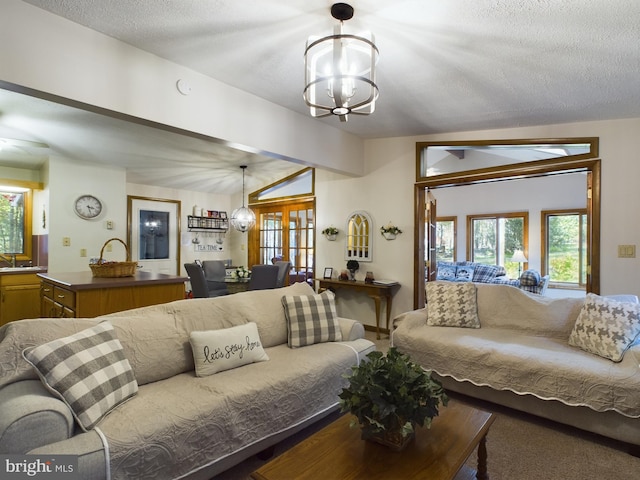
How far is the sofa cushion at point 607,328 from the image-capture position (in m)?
2.32

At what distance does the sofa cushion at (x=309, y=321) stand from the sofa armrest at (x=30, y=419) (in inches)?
58.0

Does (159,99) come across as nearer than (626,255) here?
Yes

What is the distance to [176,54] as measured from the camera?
2543mm

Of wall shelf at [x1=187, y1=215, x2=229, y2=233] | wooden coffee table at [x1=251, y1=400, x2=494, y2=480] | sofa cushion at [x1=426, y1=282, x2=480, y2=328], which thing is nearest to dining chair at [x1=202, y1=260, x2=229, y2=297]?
wall shelf at [x1=187, y1=215, x2=229, y2=233]

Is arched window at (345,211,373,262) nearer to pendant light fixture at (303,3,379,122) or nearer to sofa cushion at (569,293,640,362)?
sofa cushion at (569,293,640,362)

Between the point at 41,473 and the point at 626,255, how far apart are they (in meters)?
4.32

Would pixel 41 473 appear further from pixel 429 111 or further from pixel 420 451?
pixel 429 111

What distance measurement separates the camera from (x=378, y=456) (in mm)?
1439

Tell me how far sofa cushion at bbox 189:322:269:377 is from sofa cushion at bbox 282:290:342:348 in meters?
→ 0.36

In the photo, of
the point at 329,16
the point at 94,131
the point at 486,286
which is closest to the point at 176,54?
the point at 329,16

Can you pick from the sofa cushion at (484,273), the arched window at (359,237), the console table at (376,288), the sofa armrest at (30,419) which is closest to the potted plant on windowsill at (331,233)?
the arched window at (359,237)

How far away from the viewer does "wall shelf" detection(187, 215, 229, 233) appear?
6.88 m

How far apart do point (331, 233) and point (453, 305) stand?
2.34m

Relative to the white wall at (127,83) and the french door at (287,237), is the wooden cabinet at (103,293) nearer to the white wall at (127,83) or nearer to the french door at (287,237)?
the white wall at (127,83)
